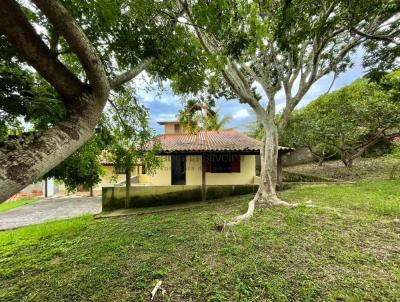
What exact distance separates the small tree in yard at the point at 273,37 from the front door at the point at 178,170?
503cm

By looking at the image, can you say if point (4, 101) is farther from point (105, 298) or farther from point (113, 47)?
point (105, 298)

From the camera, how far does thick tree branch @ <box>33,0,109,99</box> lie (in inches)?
81.5

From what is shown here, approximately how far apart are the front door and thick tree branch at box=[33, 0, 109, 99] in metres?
9.51

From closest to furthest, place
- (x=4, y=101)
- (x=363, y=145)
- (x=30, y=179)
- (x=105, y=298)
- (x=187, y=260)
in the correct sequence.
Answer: (x=30, y=179) → (x=105, y=298) → (x=4, y=101) → (x=187, y=260) → (x=363, y=145)

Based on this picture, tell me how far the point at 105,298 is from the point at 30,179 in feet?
6.05

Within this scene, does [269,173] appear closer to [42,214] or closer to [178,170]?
[178,170]

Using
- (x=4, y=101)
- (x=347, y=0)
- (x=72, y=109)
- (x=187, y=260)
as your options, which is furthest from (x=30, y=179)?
(x=347, y=0)

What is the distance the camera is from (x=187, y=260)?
136 inches

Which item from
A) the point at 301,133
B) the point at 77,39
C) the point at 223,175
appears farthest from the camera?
the point at 301,133

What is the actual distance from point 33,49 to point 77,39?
0.48m

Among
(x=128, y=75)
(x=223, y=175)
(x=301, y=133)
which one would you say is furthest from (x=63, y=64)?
(x=301, y=133)

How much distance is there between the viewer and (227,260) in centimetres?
333

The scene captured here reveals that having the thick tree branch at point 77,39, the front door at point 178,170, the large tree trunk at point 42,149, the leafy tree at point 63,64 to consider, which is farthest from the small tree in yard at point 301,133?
the large tree trunk at point 42,149

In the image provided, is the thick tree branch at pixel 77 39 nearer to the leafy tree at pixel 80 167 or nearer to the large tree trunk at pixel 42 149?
the large tree trunk at pixel 42 149
